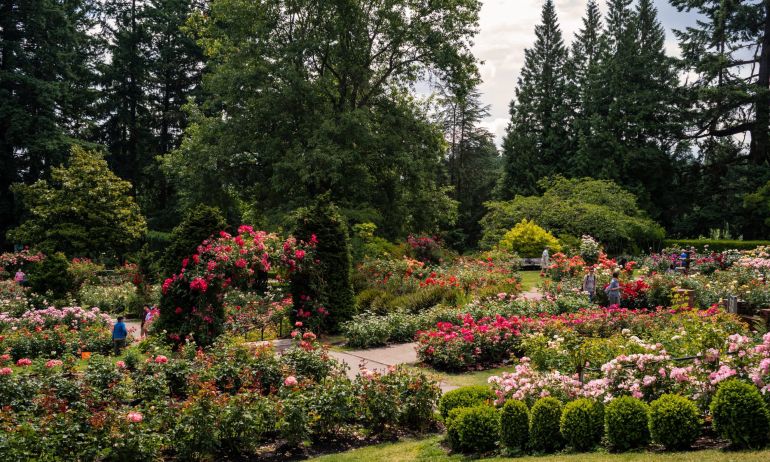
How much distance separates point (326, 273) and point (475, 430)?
8.12m

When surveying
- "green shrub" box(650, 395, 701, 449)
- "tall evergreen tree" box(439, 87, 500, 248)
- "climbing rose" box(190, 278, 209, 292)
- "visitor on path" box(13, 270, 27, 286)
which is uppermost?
"tall evergreen tree" box(439, 87, 500, 248)

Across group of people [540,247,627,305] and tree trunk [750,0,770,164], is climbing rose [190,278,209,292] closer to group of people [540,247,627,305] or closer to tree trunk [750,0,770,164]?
group of people [540,247,627,305]

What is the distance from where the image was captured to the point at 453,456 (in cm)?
627

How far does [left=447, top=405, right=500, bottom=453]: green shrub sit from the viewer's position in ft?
20.6

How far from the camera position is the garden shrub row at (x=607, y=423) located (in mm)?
5297

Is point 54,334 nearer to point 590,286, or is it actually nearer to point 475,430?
point 475,430

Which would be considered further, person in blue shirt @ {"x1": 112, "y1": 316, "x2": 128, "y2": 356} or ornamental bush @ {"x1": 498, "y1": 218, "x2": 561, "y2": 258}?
ornamental bush @ {"x1": 498, "y1": 218, "x2": 561, "y2": 258}

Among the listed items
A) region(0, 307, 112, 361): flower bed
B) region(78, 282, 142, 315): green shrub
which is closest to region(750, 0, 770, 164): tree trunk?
region(78, 282, 142, 315): green shrub

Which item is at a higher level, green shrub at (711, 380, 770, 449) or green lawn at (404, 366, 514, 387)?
green shrub at (711, 380, 770, 449)

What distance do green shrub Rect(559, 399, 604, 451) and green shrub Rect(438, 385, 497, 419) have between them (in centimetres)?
110

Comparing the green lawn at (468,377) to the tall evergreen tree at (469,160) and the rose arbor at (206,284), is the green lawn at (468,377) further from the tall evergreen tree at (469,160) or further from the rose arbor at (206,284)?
the tall evergreen tree at (469,160)

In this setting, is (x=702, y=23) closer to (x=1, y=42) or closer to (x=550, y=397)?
(x=550, y=397)

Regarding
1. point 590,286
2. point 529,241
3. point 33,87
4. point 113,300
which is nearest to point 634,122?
point 529,241

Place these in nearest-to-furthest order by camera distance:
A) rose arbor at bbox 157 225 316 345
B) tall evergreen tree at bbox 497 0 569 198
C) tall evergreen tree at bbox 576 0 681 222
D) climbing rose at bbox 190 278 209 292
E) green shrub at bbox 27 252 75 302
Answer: climbing rose at bbox 190 278 209 292 < rose arbor at bbox 157 225 316 345 < green shrub at bbox 27 252 75 302 < tall evergreen tree at bbox 576 0 681 222 < tall evergreen tree at bbox 497 0 569 198
